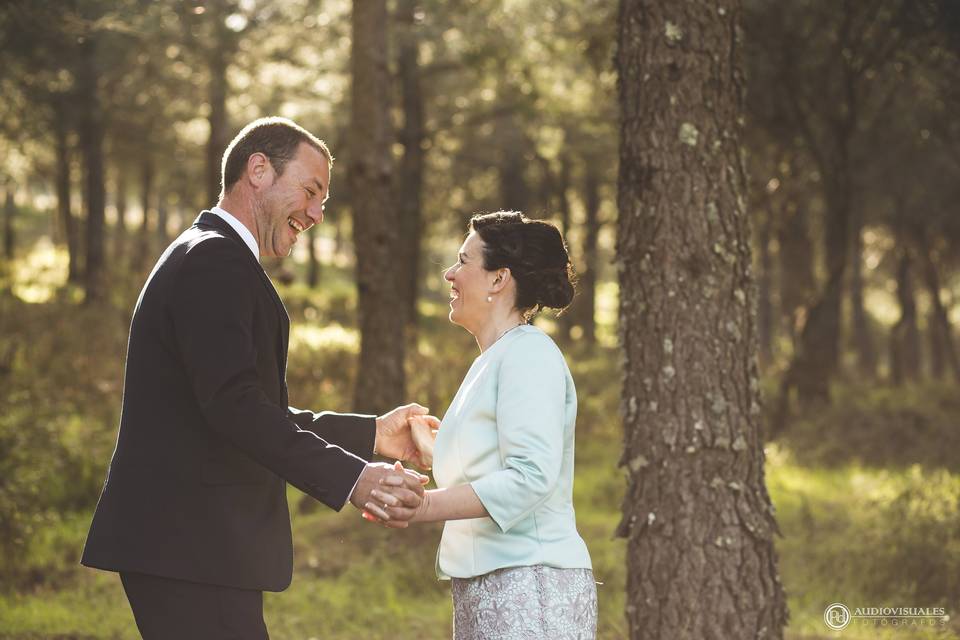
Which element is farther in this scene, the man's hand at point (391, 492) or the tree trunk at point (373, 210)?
the tree trunk at point (373, 210)

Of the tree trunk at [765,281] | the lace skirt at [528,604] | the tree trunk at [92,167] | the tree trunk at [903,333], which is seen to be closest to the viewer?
the lace skirt at [528,604]

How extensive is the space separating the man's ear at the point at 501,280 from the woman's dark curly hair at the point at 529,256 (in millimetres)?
13

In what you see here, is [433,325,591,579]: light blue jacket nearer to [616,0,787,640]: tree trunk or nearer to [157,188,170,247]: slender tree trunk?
[616,0,787,640]: tree trunk

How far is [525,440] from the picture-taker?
10.8 feet

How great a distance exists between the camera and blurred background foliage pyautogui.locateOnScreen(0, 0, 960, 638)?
28.1 ft

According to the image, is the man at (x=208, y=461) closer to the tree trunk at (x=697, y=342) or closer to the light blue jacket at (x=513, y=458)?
the light blue jacket at (x=513, y=458)

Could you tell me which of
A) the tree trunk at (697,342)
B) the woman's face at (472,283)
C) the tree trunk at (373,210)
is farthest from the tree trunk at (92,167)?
the woman's face at (472,283)

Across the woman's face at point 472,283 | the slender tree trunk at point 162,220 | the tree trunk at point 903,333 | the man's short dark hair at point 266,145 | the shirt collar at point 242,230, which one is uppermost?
the slender tree trunk at point 162,220

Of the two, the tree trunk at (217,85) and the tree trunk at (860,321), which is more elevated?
the tree trunk at (217,85)

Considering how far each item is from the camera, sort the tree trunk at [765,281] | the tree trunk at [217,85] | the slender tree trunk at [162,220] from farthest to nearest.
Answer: the slender tree trunk at [162,220] < the tree trunk at [765,281] < the tree trunk at [217,85]

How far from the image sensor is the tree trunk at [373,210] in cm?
1027

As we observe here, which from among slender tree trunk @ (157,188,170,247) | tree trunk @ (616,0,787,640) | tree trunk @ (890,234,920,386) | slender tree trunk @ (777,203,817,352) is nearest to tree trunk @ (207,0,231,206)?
slender tree trunk @ (777,203,817,352)

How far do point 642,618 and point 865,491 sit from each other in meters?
7.22

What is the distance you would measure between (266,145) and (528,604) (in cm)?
183
